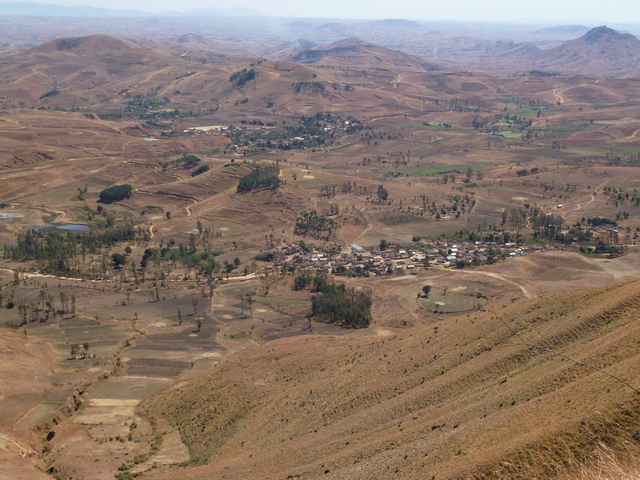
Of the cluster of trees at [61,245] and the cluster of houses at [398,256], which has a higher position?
the cluster of houses at [398,256]

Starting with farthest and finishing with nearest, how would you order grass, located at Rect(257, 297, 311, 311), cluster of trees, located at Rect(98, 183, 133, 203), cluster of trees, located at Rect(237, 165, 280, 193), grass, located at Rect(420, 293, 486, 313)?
cluster of trees, located at Rect(237, 165, 280, 193) → cluster of trees, located at Rect(98, 183, 133, 203) → grass, located at Rect(257, 297, 311, 311) → grass, located at Rect(420, 293, 486, 313)

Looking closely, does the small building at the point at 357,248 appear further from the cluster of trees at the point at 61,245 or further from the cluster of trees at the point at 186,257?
the cluster of trees at the point at 61,245

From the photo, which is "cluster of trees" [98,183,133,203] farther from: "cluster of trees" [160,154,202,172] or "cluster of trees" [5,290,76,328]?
"cluster of trees" [5,290,76,328]

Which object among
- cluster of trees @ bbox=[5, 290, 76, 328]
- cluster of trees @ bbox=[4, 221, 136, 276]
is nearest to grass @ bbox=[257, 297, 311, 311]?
cluster of trees @ bbox=[5, 290, 76, 328]

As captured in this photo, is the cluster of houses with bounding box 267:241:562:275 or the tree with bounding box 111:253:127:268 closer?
the cluster of houses with bounding box 267:241:562:275

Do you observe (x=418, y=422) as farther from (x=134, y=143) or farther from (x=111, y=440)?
(x=134, y=143)

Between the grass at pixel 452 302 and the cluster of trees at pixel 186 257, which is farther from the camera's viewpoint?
the cluster of trees at pixel 186 257

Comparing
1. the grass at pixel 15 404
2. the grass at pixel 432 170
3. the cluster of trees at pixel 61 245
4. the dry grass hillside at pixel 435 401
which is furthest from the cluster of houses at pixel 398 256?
the grass at pixel 432 170

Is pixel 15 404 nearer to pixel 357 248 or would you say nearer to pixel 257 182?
pixel 357 248

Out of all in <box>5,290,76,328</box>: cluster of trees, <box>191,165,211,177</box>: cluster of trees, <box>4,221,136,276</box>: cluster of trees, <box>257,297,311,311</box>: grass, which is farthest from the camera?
<box>191,165,211,177</box>: cluster of trees
